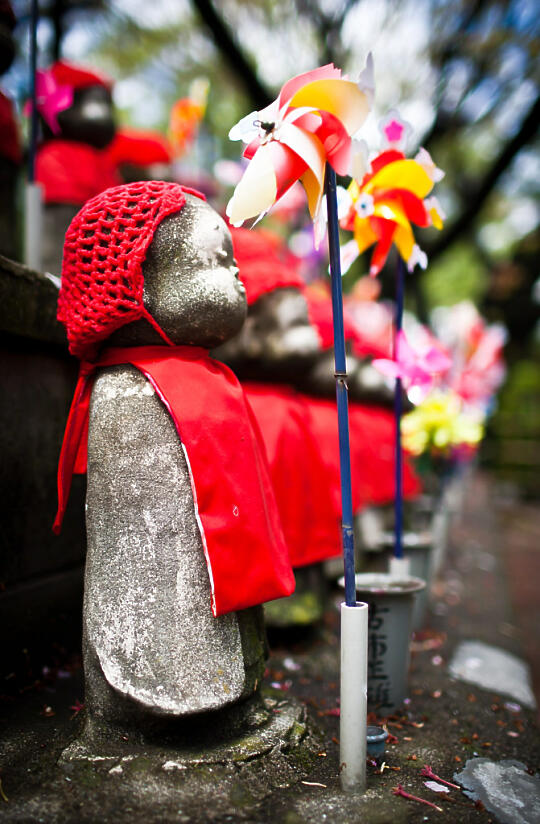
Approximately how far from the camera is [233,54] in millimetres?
6730

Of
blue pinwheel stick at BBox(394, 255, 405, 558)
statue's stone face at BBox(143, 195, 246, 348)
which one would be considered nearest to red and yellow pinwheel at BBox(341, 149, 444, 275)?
blue pinwheel stick at BBox(394, 255, 405, 558)

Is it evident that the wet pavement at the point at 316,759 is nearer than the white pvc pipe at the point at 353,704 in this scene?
Yes

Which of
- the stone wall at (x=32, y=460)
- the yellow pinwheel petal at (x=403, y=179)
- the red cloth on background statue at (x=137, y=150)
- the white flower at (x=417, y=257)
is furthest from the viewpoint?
the red cloth on background statue at (x=137, y=150)

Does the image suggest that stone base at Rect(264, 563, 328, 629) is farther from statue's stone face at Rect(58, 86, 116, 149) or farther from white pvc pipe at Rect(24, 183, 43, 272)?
statue's stone face at Rect(58, 86, 116, 149)

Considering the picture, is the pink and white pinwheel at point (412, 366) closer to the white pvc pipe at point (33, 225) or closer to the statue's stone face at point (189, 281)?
the statue's stone face at point (189, 281)

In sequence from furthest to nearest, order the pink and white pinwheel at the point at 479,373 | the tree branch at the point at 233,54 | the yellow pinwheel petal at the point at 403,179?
the pink and white pinwheel at the point at 479,373, the tree branch at the point at 233,54, the yellow pinwheel petal at the point at 403,179

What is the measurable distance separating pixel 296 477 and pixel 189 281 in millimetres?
1394

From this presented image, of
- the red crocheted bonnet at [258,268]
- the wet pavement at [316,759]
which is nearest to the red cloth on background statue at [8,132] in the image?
Answer: the red crocheted bonnet at [258,268]

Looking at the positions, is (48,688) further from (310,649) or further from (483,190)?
(483,190)

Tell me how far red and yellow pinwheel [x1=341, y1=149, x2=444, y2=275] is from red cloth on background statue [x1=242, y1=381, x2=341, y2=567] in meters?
0.90

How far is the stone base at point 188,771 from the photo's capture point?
69.0 inches

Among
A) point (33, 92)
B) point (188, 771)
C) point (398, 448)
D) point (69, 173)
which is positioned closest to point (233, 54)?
point (69, 173)

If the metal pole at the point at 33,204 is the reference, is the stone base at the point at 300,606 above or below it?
below

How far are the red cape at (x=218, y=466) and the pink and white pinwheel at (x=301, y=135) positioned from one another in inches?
19.6
